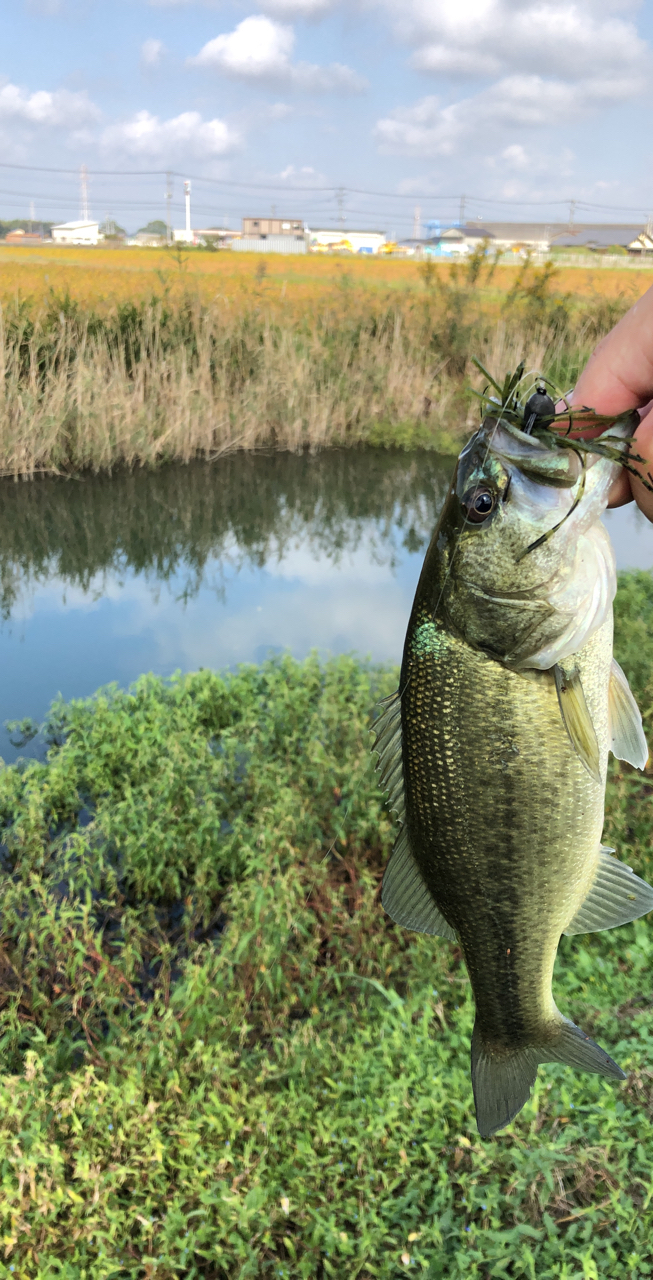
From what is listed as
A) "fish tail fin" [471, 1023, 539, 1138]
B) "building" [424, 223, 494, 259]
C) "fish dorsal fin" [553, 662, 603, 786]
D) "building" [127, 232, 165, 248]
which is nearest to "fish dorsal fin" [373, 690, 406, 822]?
"fish dorsal fin" [553, 662, 603, 786]

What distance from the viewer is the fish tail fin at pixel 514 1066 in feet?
4.27

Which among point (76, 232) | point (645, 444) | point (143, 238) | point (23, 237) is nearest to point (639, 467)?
point (645, 444)

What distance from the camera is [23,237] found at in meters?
64.4

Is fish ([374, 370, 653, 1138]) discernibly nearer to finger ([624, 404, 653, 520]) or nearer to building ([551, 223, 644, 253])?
finger ([624, 404, 653, 520])

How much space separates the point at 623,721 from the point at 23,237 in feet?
243

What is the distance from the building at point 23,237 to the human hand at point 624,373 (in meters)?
67.2

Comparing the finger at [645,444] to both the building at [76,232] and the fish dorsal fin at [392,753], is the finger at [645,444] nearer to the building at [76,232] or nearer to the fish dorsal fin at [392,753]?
the fish dorsal fin at [392,753]

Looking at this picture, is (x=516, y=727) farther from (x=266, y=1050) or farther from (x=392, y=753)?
(x=266, y=1050)

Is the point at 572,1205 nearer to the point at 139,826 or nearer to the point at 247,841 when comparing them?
the point at 247,841

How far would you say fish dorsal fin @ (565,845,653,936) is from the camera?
133cm

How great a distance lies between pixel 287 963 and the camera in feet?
11.6

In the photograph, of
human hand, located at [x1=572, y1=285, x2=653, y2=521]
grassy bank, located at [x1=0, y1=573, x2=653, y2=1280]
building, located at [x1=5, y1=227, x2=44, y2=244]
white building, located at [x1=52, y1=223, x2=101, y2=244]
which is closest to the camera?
human hand, located at [x1=572, y1=285, x2=653, y2=521]

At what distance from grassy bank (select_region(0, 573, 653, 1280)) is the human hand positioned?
3.02ft

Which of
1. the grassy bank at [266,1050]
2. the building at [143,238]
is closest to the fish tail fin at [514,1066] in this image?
the grassy bank at [266,1050]
